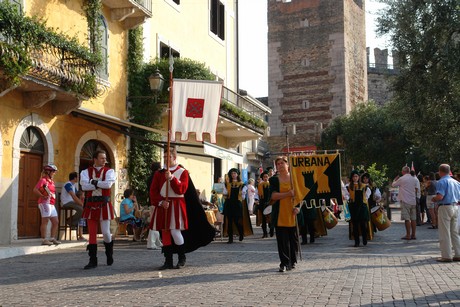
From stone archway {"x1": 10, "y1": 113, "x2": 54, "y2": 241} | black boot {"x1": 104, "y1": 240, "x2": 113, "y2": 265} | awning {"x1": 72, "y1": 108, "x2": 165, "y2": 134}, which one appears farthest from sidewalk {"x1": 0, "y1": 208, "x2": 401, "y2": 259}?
awning {"x1": 72, "y1": 108, "x2": 165, "y2": 134}

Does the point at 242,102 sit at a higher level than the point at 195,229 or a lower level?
higher

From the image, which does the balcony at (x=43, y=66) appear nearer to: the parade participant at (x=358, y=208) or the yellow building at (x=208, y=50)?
the yellow building at (x=208, y=50)

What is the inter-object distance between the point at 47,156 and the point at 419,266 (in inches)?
386

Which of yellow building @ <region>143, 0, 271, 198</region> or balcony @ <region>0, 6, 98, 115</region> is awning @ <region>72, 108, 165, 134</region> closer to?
balcony @ <region>0, 6, 98, 115</region>

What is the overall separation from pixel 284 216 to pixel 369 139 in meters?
38.6

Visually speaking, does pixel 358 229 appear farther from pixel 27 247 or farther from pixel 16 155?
pixel 16 155

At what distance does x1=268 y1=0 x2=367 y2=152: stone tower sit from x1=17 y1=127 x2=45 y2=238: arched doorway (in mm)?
36023

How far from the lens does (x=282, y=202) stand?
9734mm

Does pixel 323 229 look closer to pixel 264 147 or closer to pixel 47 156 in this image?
pixel 47 156

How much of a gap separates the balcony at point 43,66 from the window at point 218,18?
11.7 m

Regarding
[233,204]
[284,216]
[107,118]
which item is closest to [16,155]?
A: [107,118]

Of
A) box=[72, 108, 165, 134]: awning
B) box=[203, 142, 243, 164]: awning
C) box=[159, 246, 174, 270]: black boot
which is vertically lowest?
box=[159, 246, 174, 270]: black boot

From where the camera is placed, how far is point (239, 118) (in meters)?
25.4

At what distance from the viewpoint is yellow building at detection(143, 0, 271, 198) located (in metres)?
22.0
